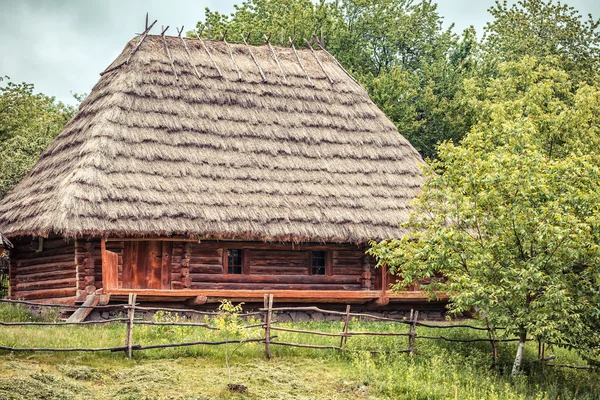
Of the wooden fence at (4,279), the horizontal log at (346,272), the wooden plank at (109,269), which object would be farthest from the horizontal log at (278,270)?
the wooden fence at (4,279)

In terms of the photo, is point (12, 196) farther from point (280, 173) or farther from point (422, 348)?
point (422, 348)

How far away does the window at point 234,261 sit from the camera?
23.3 meters

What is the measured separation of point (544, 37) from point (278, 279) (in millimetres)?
20600

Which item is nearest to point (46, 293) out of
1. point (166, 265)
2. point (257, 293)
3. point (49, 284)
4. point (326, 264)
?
point (49, 284)

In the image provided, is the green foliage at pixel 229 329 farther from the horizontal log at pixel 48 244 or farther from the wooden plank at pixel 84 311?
the horizontal log at pixel 48 244

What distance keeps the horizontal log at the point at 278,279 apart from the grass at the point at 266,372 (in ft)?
13.6

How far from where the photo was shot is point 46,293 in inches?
886

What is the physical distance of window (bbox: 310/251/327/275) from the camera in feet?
79.2

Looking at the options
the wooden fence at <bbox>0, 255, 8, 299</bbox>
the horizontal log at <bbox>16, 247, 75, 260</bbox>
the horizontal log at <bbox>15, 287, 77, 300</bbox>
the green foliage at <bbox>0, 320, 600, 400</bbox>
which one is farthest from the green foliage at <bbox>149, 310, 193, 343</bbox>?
the wooden fence at <bbox>0, 255, 8, 299</bbox>

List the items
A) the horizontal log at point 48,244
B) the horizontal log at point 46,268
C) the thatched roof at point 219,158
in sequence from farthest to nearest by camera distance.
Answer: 1. the horizontal log at point 48,244
2. the horizontal log at point 46,268
3. the thatched roof at point 219,158

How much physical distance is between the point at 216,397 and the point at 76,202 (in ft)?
26.1

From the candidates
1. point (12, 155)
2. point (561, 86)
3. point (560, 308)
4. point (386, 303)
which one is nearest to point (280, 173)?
point (386, 303)

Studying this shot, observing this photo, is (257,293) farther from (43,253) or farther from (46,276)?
(43,253)

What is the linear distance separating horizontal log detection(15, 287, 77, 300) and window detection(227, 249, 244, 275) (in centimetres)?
414
